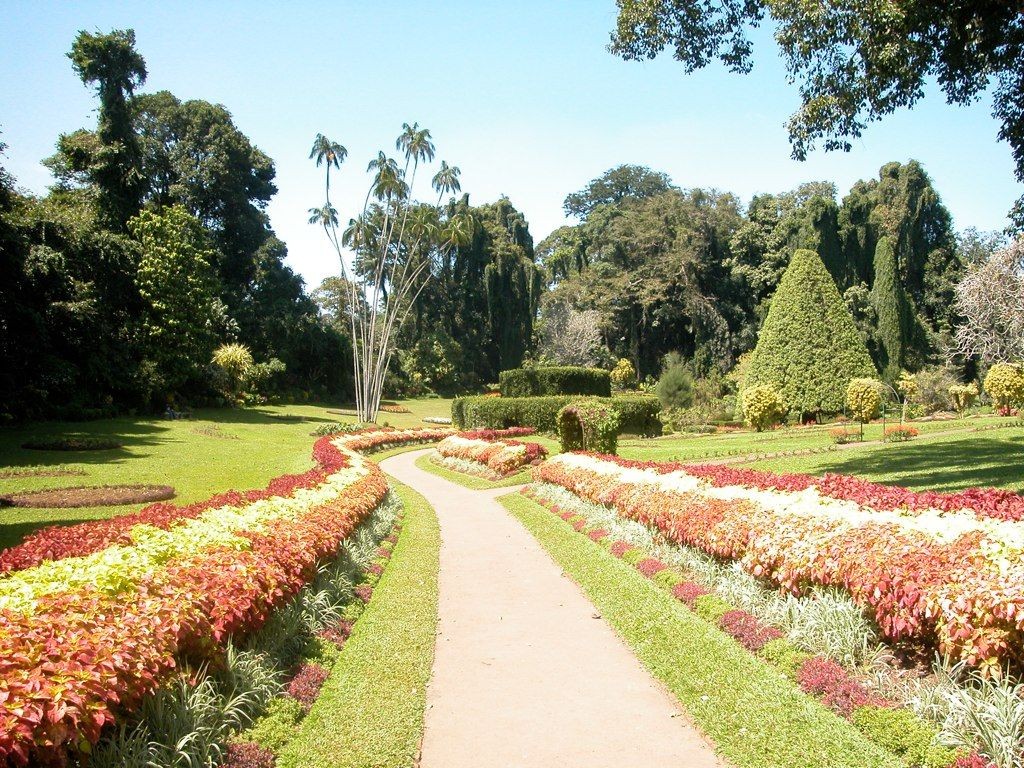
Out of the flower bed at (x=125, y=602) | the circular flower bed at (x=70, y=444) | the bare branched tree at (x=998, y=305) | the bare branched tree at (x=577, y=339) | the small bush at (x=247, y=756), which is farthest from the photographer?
the bare branched tree at (x=577, y=339)

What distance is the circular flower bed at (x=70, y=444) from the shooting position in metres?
18.7

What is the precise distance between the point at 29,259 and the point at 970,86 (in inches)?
1032

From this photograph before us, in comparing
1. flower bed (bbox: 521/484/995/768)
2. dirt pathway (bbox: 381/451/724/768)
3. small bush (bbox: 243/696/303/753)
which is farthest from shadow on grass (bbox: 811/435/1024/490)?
small bush (bbox: 243/696/303/753)

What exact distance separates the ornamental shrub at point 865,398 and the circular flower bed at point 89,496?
76.7 ft

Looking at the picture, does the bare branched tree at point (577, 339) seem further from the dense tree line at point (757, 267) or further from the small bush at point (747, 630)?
the small bush at point (747, 630)

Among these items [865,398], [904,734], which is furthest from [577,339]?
[904,734]

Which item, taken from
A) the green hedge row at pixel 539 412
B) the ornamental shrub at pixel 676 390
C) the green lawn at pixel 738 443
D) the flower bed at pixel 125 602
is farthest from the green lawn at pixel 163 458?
the ornamental shrub at pixel 676 390

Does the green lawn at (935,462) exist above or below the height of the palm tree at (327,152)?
below

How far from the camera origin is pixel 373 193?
42.1m

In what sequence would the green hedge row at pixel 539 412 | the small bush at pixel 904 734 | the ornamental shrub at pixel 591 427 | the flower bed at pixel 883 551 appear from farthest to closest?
1. the green hedge row at pixel 539 412
2. the ornamental shrub at pixel 591 427
3. the flower bed at pixel 883 551
4. the small bush at pixel 904 734

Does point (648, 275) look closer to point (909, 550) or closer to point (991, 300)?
point (991, 300)

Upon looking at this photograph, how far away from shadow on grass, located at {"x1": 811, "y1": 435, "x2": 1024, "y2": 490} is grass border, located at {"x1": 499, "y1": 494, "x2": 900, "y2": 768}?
6710 mm

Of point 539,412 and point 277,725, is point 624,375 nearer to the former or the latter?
point 539,412

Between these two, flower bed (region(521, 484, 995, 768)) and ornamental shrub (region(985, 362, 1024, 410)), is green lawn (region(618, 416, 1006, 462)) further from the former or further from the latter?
flower bed (region(521, 484, 995, 768))
